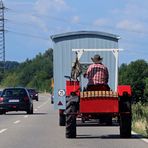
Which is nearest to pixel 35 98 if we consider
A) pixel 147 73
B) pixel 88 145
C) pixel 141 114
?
pixel 147 73

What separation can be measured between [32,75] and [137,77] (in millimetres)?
96251

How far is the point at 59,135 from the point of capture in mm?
19891

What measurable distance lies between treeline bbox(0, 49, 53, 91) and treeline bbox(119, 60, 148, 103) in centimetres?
7182

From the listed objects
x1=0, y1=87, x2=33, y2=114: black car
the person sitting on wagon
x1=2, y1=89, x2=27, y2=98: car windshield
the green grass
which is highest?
the person sitting on wagon

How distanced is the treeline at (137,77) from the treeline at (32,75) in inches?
2828

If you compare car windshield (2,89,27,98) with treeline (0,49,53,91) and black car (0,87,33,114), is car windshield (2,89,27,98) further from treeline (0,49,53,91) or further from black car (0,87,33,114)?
treeline (0,49,53,91)

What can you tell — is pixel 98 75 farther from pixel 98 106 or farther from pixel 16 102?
pixel 16 102

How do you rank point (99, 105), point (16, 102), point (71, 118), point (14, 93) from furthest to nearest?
point (14, 93)
point (16, 102)
point (99, 105)
point (71, 118)

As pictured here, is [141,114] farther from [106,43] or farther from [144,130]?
[144,130]

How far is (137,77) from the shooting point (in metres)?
57.9

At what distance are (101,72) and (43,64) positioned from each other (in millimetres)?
139139

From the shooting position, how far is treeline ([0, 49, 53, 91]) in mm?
139125

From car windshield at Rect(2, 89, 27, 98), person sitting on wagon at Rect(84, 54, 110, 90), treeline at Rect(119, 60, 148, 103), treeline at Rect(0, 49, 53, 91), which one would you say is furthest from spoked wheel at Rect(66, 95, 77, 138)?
treeline at Rect(0, 49, 53, 91)

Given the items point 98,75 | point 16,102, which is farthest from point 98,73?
point 16,102
